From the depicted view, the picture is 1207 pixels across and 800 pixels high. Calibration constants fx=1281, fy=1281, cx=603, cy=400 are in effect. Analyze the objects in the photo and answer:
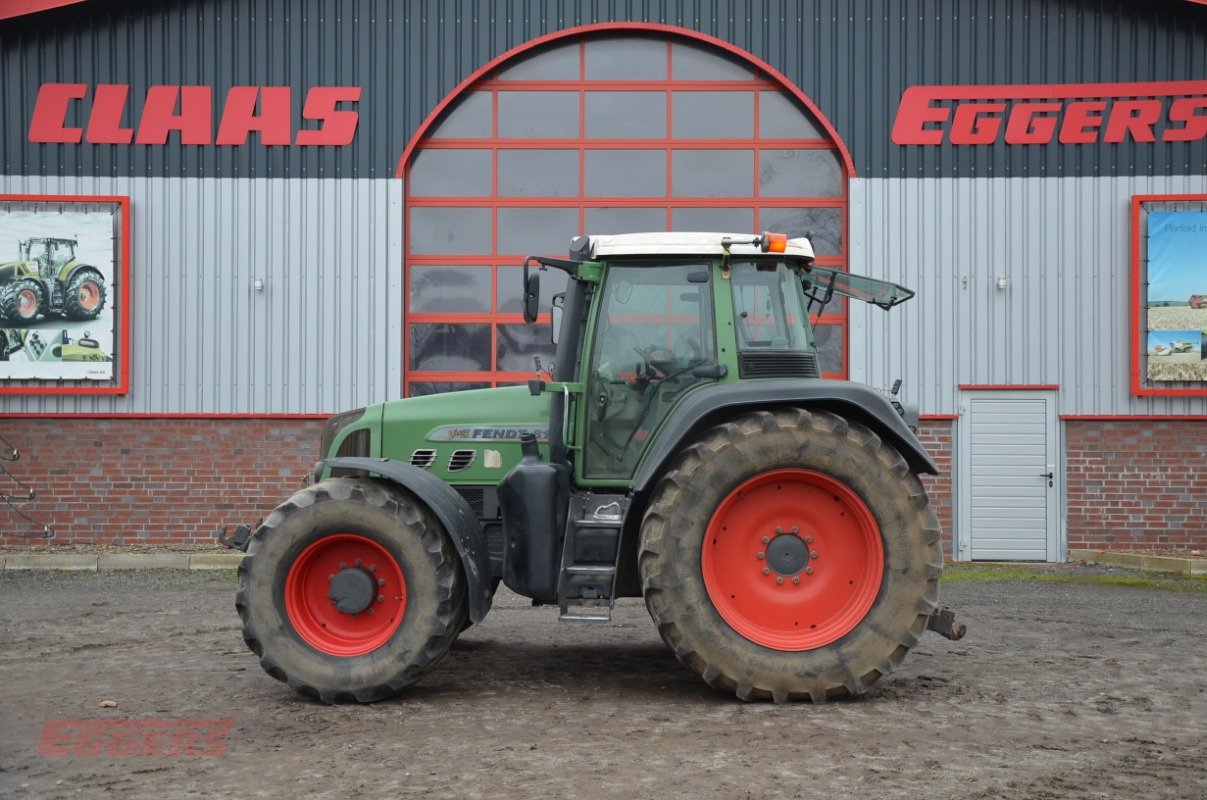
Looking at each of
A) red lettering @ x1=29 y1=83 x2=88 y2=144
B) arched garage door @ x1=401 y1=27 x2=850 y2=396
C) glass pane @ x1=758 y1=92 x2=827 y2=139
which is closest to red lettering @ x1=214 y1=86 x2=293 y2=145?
arched garage door @ x1=401 y1=27 x2=850 y2=396

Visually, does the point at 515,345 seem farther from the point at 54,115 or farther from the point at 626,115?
the point at 54,115

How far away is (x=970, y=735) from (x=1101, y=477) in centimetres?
1164

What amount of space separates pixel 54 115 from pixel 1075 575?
14.0 meters

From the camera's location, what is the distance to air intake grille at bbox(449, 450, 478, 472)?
7445 mm

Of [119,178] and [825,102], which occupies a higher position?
[825,102]

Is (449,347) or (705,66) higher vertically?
(705,66)

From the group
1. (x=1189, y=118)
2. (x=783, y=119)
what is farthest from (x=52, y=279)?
(x=1189, y=118)

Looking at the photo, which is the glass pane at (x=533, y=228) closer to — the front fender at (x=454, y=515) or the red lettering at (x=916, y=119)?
the red lettering at (x=916, y=119)

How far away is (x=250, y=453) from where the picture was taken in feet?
54.9

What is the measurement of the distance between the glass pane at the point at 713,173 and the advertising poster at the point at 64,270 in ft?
24.3

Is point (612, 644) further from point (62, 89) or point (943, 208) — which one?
point (62, 89)

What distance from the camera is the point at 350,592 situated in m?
6.73

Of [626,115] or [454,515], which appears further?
[626,115]

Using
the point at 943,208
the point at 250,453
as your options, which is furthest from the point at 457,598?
the point at 943,208
